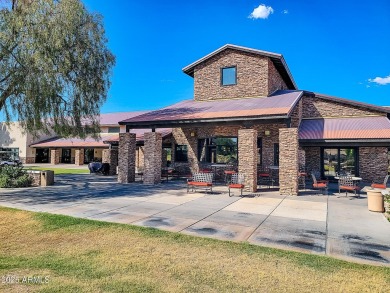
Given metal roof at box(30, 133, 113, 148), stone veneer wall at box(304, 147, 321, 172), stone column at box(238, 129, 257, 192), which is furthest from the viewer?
metal roof at box(30, 133, 113, 148)

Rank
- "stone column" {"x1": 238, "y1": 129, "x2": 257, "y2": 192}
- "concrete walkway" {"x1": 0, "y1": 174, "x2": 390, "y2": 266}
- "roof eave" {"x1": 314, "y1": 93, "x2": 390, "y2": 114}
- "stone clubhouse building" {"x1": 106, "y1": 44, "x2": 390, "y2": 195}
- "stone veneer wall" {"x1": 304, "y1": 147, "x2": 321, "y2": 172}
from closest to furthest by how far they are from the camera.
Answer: "concrete walkway" {"x1": 0, "y1": 174, "x2": 390, "y2": 266} → "stone column" {"x1": 238, "y1": 129, "x2": 257, "y2": 192} → "stone clubhouse building" {"x1": 106, "y1": 44, "x2": 390, "y2": 195} → "roof eave" {"x1": 314, "y1": 93, "x2": 390, "y2": 114} → "stone veneer wall" {"x1": 304, "y1": 147, "x2": 321, "y2": 172}

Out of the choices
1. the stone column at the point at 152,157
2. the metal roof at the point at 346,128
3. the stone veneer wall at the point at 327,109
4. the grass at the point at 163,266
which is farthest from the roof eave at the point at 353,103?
the grass at the point at 163,266

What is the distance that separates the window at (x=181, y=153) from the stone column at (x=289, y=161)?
30.2 ft

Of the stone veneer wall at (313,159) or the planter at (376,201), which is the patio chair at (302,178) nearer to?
the stone veneer wall at (313,159)

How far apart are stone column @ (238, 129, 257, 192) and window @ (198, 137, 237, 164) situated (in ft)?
16.7

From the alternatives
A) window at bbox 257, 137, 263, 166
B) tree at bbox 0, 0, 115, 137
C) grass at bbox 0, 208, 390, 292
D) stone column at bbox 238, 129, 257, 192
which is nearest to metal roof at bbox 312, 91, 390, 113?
window at bbox 257, 137, 263, 166

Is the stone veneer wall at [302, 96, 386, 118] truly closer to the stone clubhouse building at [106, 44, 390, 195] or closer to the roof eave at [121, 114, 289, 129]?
the stone clubhouse building at [106, 44, 390, 195]

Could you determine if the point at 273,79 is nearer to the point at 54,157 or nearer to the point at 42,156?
the point at 54,157

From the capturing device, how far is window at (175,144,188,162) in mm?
20708

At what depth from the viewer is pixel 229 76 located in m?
19.7

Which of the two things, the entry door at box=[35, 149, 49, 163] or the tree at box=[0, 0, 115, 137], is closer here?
the tree at box=[0, 0, 115, 137]

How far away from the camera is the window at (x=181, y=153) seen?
2071cm

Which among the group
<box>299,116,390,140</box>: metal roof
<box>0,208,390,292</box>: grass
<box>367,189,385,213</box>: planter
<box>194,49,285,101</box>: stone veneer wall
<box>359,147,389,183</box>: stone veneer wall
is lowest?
<box>0,208,390,292</box>: grass

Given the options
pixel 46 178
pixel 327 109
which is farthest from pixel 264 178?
pixel 46 178
